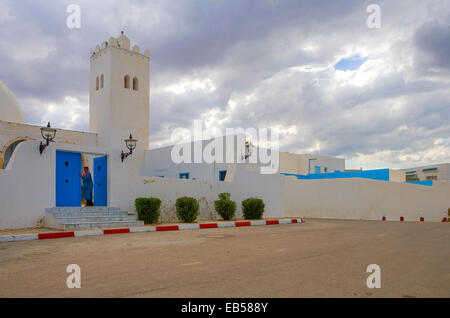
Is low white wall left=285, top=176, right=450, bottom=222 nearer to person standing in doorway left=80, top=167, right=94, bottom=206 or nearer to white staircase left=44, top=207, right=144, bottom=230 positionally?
white staircase left=44, top=207, right=144, bottom=230

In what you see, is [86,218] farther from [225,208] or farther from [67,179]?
[225,208]

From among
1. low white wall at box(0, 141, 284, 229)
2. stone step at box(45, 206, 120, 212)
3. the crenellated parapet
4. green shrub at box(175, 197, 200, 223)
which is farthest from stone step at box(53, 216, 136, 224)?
the crenellated parapet

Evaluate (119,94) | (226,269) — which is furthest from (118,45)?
(226,269)

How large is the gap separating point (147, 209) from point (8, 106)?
1455 centimetres

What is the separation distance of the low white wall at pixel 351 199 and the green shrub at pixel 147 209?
1200 cm

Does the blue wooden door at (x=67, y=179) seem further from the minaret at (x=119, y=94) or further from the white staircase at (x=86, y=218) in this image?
the minaret at (x=119, y=94)

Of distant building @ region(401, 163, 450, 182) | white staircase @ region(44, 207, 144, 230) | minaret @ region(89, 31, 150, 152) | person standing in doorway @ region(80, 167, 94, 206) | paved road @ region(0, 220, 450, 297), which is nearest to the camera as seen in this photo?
paved road @ region(0, 220, 450, 297)

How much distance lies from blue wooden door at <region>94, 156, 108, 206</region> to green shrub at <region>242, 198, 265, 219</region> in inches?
238

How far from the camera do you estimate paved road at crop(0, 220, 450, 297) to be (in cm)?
409

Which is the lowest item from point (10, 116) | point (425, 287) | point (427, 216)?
point (427, 216)
